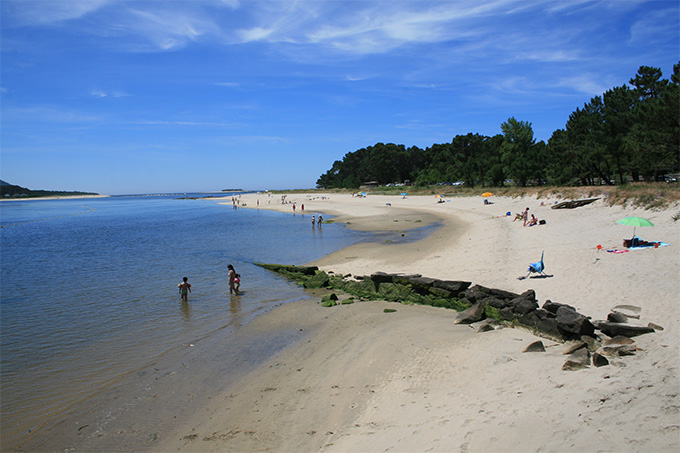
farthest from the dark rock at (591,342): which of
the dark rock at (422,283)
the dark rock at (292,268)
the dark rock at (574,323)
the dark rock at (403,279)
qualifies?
the dark rock at (292,268)

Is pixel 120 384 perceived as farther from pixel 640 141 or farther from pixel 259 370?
pixel 640 141

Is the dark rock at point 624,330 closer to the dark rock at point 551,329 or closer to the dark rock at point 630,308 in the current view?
the dark rock at point 551,329

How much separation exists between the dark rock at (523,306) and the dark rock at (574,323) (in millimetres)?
1028

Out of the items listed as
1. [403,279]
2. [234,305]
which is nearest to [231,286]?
[234,305]

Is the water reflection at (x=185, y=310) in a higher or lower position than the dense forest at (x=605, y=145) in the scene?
lower

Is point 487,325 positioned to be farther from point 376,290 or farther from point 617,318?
point 376,290

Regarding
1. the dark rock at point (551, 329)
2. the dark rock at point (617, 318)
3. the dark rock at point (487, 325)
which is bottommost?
the dark rock at point (487, 325)

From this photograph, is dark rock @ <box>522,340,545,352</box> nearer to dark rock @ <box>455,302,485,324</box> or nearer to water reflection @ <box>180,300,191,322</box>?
dark rock @ <box>455,302,485,324</box>

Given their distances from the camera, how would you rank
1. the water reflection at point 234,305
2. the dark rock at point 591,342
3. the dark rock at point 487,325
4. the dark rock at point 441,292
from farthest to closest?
the water reflection at point 234,305 → the dark rock at point 441,292 → the dark rock at point 487,325 → the dark rock at point 591,342

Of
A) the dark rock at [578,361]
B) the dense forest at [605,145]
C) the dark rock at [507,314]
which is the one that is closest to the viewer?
the dark rock at [578,361]

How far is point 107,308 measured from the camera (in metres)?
14.9

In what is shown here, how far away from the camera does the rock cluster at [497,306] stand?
7.78m

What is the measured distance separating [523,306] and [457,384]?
3.67 meters

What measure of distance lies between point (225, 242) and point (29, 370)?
77.2ft
